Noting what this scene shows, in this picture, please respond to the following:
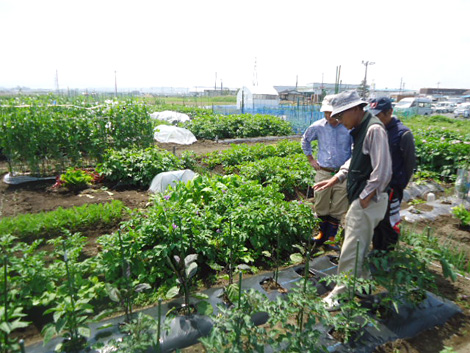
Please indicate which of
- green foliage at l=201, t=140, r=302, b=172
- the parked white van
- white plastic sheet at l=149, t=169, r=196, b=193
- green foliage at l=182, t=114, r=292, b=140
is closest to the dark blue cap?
white plastic sheet at l=149, t=169, r=196, b=193

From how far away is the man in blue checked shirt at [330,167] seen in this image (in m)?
3.68

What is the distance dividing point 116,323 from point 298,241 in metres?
2.35

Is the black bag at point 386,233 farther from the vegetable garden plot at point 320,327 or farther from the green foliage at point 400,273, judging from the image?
the vegetable garden plot at point 320,327

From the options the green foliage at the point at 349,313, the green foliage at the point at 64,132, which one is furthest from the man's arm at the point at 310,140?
the green foliage at the point at 64,132

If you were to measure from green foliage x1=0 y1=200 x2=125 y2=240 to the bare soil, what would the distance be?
0.73ft

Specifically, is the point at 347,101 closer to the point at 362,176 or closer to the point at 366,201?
the point at 362,176

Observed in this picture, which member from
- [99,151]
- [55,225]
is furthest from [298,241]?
[99,151]

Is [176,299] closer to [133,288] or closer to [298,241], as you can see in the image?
[133,288]

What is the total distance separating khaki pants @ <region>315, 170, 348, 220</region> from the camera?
12.0ft

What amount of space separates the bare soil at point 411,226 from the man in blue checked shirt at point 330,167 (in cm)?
97

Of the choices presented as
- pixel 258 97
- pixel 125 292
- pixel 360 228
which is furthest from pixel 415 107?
pixel 125 292

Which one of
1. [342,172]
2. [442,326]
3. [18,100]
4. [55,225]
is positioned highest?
[18,100]

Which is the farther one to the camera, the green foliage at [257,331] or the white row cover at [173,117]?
the white row cover at [173,117]

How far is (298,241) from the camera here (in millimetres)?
3939
